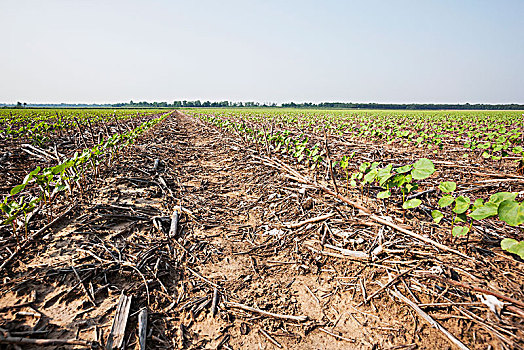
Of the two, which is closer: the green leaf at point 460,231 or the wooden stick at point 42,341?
the wooden stick at point 42,341

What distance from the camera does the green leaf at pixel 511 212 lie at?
1.81 metres

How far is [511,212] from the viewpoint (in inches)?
73.0

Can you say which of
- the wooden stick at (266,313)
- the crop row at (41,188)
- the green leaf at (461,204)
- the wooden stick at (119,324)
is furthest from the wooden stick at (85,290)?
the green leaf at (461,204)

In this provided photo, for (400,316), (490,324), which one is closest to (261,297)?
(400,316)

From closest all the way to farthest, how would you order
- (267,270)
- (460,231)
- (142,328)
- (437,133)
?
(142,328), (460,231), (267,270), (437,133)

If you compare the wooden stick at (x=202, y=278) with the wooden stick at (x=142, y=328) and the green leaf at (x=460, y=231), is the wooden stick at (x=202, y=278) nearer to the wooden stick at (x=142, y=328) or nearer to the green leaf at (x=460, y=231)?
the wooden stick at (x=142, y=328)

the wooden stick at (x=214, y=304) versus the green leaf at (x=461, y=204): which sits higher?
the green leaf at (x=461, y=204)

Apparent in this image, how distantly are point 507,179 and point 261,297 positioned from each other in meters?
4.35

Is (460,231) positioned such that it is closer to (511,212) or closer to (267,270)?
(511,212)

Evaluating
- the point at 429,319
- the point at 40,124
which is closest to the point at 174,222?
the point at 429,319

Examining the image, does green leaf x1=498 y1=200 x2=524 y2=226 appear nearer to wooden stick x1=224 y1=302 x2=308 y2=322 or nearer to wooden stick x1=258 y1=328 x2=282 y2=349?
wooden stick x1=224 y1=302 x2=308 y2=322

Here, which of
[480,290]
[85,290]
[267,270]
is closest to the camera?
[480,290]

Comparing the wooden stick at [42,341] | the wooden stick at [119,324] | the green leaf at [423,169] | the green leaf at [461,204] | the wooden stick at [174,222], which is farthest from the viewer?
the wooden stick at [174,222]

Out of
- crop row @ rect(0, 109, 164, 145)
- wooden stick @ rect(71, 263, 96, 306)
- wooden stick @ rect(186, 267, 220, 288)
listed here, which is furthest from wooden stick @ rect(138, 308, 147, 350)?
crop row @ rect(0, 109, 164, 145)
